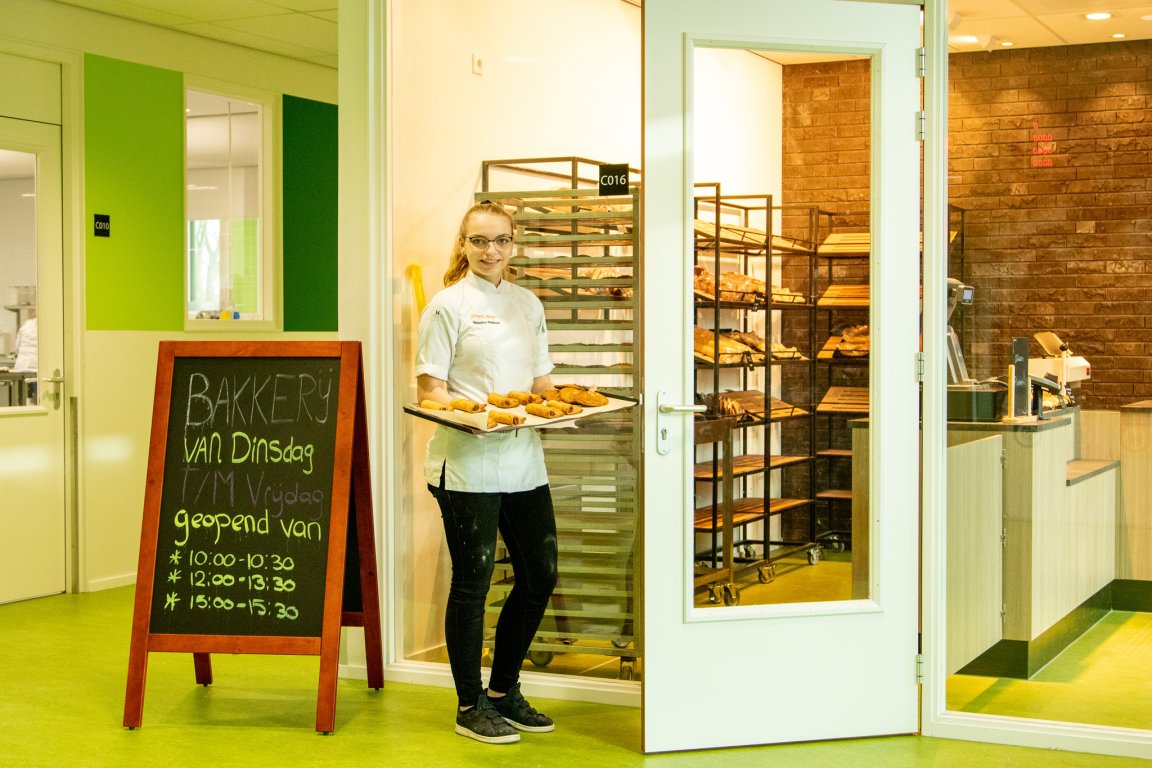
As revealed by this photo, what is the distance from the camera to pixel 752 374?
4.00 meters

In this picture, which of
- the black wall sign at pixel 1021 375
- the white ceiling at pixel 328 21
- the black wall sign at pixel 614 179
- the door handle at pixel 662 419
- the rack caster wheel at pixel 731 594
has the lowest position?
the rack caster wheel at pixel 731 594

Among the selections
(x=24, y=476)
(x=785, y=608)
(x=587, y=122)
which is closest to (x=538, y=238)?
(x=587, y=122)

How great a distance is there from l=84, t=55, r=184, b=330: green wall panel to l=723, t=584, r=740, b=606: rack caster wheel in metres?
4.02

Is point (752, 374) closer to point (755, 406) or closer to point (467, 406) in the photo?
point (755, 406)

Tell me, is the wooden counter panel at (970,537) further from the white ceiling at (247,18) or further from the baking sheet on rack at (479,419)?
the white ceiling at (247,18)

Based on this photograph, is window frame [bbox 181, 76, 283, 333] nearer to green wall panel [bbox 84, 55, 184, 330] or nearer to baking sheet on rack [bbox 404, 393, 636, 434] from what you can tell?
green wall panel [bbox 84, 55, 184, 330]

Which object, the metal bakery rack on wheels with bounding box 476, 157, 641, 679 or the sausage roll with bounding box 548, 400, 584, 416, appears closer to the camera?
the sausage roll with bounding box 548, 400, 584, 416

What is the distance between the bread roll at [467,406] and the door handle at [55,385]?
346 centimetres

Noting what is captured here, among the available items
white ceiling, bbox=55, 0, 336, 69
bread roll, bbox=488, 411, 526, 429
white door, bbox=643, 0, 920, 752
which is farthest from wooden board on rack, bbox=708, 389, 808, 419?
white ceiling, bbox=55, 0, 336, 69

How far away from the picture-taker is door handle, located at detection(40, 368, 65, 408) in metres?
6.38

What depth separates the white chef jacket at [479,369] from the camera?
3.83m

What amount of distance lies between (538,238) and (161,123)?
3257mm

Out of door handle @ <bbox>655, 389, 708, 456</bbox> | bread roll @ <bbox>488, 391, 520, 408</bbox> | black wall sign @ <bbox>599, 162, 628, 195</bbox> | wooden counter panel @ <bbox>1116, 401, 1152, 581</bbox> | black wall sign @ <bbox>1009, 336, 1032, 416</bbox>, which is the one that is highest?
black wall sign @ <bbox>599, 162, 628, 195</bbox>

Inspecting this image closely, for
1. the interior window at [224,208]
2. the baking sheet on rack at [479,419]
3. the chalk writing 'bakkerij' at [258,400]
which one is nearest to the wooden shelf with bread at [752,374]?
the baking sheet on rack at [479,419]
